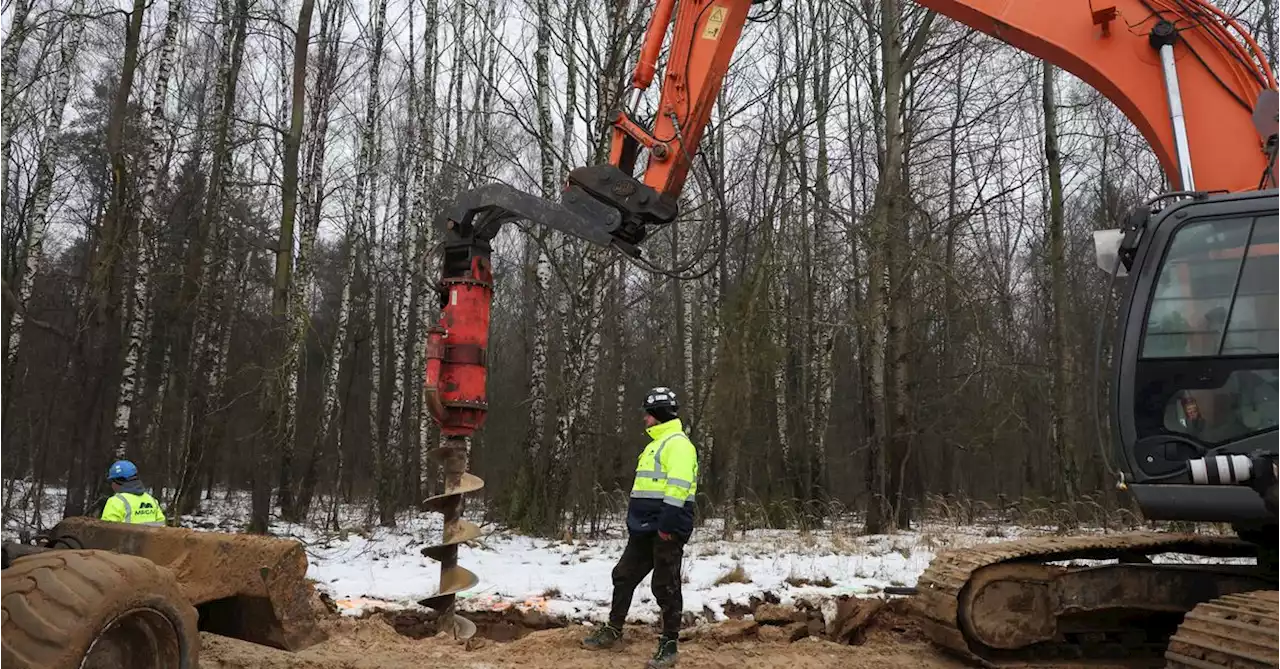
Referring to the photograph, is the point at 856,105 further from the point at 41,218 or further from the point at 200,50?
the point at 41,218

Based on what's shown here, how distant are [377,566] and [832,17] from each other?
1522cm

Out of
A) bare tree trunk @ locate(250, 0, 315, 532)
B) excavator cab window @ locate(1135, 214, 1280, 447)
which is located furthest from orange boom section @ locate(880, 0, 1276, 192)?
bare tree trunk @ locate(250, 0, 315, 532)

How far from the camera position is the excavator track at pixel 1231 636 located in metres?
3.98

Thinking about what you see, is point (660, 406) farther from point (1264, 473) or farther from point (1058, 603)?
point (1264, 473)

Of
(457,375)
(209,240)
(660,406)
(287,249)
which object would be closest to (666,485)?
(660,406)

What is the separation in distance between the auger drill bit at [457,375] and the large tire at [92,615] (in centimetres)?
215

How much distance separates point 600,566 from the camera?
9.41 m

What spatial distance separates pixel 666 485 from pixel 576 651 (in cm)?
128

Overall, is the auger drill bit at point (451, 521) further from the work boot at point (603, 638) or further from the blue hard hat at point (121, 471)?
the blue hard hat at point (121, 471)

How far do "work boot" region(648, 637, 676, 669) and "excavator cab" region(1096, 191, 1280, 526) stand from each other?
2.82m

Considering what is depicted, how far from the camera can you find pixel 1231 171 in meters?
5.60

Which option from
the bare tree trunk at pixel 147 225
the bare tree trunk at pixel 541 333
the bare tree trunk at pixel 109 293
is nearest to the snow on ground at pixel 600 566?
the bare tree trunk at pixel 541 333

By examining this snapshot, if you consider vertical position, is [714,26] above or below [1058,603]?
above

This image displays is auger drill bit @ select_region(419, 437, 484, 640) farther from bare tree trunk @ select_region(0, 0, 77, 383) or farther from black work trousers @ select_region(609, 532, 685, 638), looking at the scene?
bare tree trunk @ select_region(0, 0, 77, 383)
